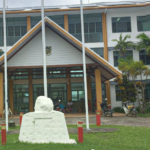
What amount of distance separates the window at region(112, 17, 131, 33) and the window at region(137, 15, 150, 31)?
1027 millimetres

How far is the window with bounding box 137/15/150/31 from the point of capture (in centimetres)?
2677

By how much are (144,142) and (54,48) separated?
10.8 metres

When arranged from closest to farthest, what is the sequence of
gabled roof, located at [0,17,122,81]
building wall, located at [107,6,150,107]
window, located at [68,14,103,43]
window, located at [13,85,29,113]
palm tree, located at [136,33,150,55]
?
gabled roof, located at [0,17,122,81] → palm tree, located at [136,33,150,55] → window, located at [13,85,29,113] → building wall, located at [107,6,150,107] → window, located at [68,14,103,43]

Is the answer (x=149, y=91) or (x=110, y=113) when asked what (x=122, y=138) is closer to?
(x=110, y=113)

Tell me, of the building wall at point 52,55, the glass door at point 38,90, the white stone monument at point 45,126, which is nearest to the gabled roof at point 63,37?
the building wall at point 52,55

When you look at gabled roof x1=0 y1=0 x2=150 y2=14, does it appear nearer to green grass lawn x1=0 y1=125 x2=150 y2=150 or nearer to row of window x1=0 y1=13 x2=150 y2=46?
row of window x1=0 y1=13 x2=150 y2=46

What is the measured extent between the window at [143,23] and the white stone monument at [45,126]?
20.6m

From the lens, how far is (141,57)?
26.6 metres

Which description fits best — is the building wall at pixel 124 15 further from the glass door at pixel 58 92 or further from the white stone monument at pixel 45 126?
the white stone monument at pixel 45 126

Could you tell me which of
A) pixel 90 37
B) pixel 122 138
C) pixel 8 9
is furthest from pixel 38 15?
pixel 122 138

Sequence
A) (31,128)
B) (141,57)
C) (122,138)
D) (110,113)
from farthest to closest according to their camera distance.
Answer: (141,57) → (110,113) → (122,138) → (31,128)

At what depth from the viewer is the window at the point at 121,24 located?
2691 cm

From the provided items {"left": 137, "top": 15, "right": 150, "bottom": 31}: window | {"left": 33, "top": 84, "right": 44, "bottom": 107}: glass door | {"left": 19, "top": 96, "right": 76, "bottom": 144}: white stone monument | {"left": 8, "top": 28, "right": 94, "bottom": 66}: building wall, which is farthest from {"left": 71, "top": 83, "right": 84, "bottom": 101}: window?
{"left": 19, "top": 96, "right": 76, "bottom": 144}: white stone monument

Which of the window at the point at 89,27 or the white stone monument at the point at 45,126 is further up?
the window at the point at 89,27
